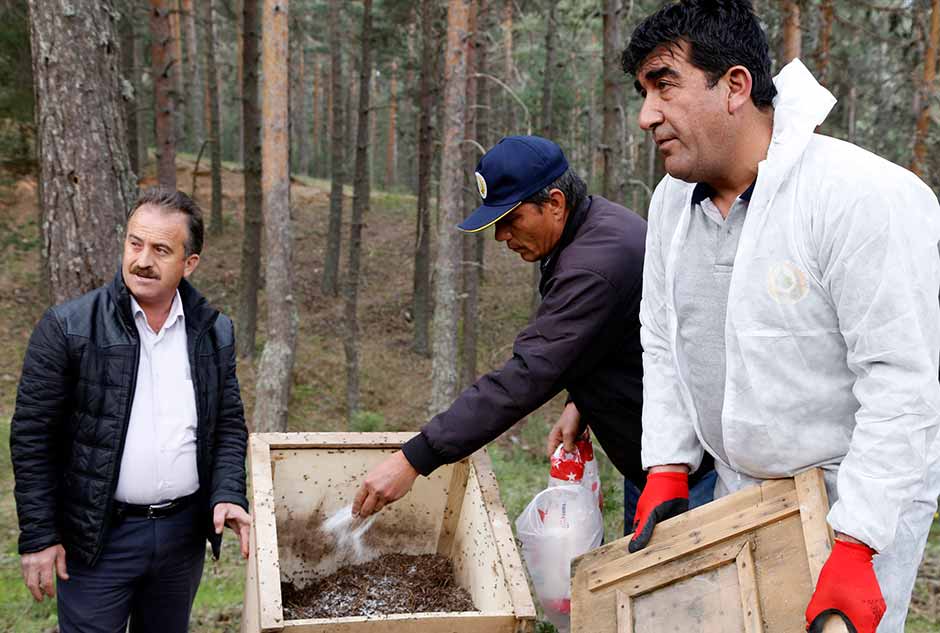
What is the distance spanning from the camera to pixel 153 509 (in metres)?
2.88

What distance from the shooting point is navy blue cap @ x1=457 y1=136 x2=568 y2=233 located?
2.90 m

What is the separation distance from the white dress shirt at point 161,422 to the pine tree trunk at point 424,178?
36.7ft

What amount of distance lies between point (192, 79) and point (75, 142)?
73.6ft

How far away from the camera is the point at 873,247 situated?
1.81 meters

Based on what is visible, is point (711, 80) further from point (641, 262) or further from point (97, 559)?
point (97, 559)

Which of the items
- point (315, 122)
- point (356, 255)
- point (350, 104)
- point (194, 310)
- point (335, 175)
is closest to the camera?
point (194, 310)

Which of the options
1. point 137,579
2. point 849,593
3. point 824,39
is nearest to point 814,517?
point 849,593

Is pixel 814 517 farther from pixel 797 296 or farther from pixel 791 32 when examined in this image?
pixel 791 32

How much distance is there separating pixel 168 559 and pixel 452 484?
1151 mm

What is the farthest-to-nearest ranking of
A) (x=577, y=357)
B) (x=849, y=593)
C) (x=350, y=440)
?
(x=350, y=440), (x=577, y=357), (x=849, y=593)

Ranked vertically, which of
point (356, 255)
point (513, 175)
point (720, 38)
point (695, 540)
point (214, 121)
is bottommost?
point (356, 255)

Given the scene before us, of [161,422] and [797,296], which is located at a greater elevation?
[797,296]

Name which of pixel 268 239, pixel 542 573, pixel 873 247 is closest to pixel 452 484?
pixel 542 573

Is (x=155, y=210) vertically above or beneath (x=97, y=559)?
above
